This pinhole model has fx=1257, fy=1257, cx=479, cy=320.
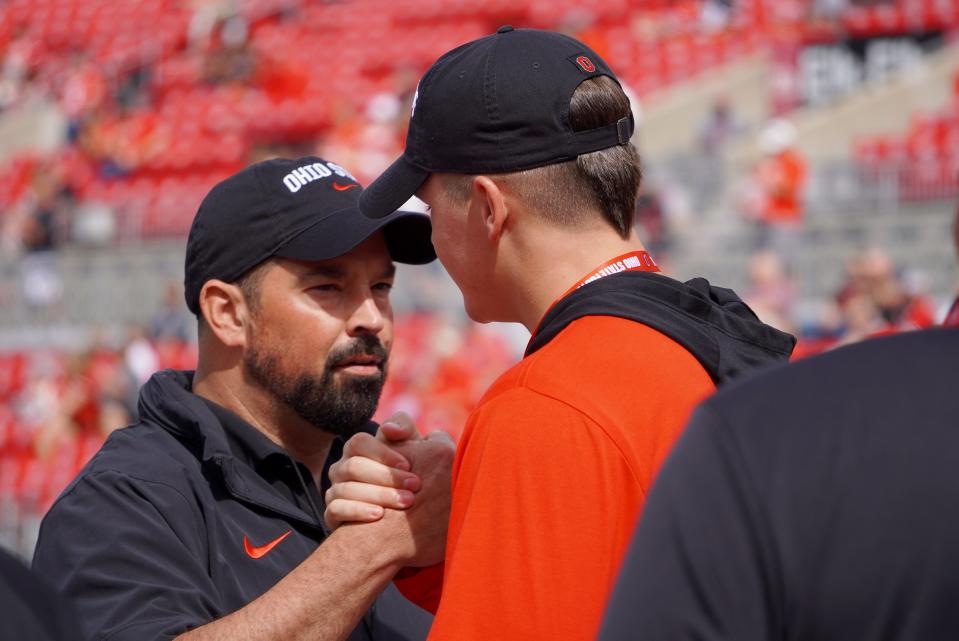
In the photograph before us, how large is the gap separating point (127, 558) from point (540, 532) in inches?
35.7

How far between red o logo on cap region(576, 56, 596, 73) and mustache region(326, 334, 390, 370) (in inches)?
38.1

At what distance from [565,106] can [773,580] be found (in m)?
0.77

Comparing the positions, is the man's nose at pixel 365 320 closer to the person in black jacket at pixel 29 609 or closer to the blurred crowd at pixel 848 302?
the person in black jacket at pixel 29 609

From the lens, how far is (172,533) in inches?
79.7

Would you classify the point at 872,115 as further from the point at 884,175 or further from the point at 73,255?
the point at 73,255

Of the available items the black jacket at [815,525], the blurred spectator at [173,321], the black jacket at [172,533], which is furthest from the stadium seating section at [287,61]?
the black jacket at [815,525]

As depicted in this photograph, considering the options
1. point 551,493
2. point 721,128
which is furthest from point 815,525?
point 721,128

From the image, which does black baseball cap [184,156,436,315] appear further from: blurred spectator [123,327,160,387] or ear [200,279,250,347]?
blurred spectator [123,327,160,387]

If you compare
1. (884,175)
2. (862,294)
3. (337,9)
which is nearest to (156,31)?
(337,9)

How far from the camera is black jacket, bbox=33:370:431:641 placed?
1936 mm

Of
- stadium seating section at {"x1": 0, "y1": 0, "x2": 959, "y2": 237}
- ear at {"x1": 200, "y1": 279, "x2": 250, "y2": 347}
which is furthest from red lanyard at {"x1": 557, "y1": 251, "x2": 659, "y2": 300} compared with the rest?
stadium seating section at {"x1": 0, "y1": 0, "x2": 959, "y2": 237}

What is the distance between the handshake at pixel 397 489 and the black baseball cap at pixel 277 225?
581 millimetres

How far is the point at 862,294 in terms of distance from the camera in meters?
7.96

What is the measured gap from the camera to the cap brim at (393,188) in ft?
5.65
